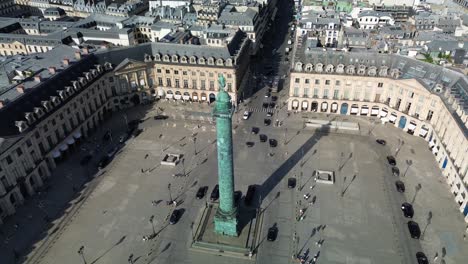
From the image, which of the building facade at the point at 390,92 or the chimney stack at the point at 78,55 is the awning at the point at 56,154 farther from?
the building facade at the point at 390,92

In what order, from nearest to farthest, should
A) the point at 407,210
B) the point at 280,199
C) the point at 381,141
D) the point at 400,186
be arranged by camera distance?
1. the point at 407,210
2. the point at 280,199
3. the point at 400,186
4. the point at 381,141

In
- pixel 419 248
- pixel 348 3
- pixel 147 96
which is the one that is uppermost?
pixel 348 3

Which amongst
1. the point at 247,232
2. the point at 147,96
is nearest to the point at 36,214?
the point at 247,232

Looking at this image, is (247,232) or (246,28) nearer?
(247,232)

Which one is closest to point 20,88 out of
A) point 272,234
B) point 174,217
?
point 174,217

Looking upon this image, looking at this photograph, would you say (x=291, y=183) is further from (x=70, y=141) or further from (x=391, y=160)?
(x=70, y=141)

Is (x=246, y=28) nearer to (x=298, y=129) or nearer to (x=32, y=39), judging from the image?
(x=298, y=129)

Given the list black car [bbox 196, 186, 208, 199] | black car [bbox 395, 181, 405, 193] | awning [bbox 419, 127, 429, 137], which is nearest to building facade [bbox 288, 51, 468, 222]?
awning [bbox 419, 127, 429, 137]
